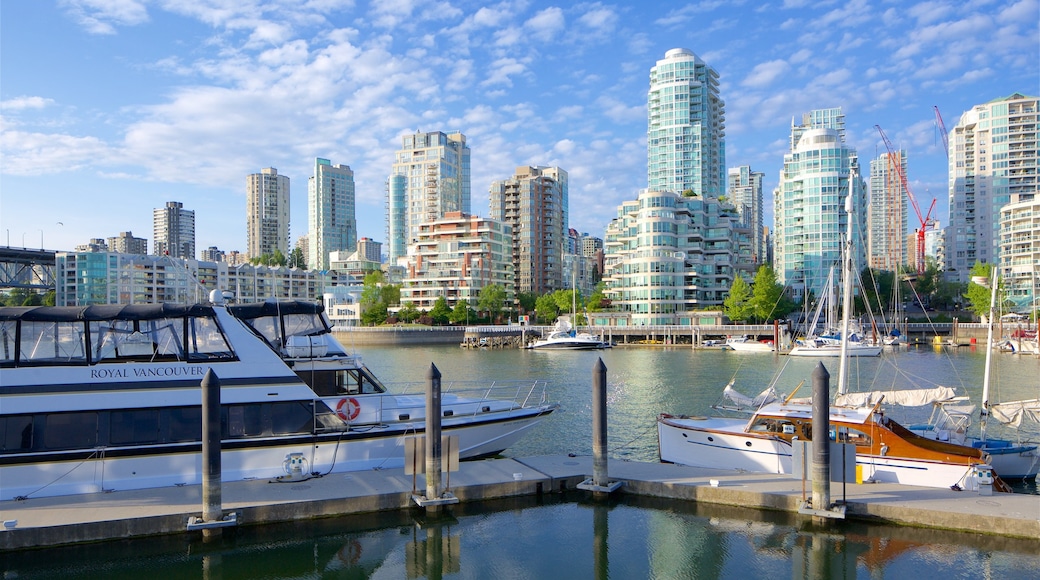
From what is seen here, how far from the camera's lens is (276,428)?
18.0 metres

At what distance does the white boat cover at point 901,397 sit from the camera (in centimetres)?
2298

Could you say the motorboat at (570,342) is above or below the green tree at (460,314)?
below

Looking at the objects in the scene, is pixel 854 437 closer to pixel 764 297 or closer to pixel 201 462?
pixel 201 462

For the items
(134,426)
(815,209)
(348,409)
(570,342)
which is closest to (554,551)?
(348,409)

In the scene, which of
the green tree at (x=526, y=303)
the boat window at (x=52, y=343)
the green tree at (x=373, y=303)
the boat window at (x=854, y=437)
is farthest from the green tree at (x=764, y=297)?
the boat window at (x=52, y=343)

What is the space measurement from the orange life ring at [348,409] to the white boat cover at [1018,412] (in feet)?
66.3

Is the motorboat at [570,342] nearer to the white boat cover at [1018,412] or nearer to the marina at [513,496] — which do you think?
the marina at [513,496]

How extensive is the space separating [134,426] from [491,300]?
107075mm

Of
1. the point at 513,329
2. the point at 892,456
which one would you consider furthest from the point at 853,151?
the point at 892,456

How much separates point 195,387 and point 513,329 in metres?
88.6

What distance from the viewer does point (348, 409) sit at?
18984 millimetres

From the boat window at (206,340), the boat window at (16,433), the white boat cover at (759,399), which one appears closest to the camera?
the boat window at (16,433)

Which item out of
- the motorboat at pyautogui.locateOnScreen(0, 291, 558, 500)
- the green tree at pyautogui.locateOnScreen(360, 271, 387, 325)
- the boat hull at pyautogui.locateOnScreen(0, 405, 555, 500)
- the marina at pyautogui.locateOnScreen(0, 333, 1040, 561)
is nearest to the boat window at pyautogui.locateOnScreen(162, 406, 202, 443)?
the motorboat at pyautogui.locateOnScreen(0, 291, 558, 500)

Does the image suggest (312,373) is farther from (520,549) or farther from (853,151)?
(853,151)
